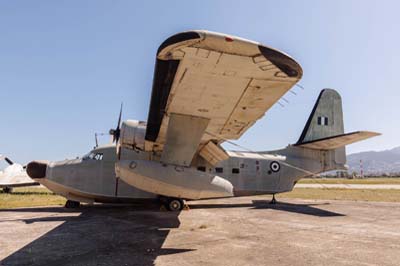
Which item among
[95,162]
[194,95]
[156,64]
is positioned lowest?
[95,162]

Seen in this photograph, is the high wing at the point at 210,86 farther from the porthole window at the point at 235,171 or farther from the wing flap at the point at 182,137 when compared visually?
the porthole window at the point at 235,171

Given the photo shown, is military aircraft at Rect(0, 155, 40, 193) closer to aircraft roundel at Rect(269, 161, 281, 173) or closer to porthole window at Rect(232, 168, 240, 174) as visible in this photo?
porthole window at Rect(232, 168, 240, 174)

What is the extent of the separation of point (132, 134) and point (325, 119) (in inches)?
550

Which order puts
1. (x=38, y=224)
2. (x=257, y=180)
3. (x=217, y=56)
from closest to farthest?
(x=217, y=56) → (x=38, y=224) → (x=257, y=180)

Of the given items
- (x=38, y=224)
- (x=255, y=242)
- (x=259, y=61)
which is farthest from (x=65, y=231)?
(x=259, y=61)

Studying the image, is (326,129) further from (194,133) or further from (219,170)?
(194,133)

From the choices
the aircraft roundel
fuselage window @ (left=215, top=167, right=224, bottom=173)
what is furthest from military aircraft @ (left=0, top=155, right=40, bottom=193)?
the aircraft roundel

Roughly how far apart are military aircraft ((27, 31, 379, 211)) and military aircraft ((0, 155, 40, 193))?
1230 centimetres

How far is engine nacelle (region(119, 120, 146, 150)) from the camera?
1107 centimetres

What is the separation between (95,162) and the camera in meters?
14.1

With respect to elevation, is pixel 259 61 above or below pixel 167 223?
above

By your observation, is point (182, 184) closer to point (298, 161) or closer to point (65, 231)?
point (65, 231)

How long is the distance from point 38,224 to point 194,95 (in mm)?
7306

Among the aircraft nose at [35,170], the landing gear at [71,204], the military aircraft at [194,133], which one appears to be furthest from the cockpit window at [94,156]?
the landing gear at [71,204]
